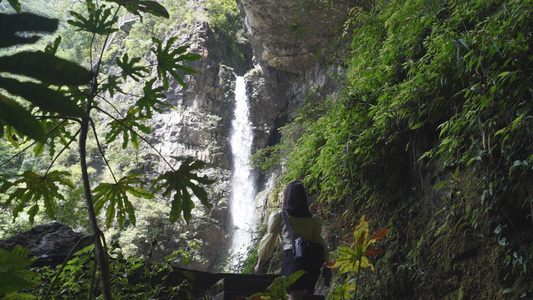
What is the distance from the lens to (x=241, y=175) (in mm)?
15250

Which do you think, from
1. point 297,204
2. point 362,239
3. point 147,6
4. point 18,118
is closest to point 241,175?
point 297,204

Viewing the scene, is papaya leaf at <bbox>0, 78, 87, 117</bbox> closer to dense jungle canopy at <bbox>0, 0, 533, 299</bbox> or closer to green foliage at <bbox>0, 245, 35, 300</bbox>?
green foliage at <bbox>0, 245, 35, 300</bbox>

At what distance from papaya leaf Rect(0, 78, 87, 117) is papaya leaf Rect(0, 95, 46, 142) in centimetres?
4

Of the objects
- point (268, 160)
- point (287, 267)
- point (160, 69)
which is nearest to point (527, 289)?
point (287, 267)

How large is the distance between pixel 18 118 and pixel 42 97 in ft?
0.20

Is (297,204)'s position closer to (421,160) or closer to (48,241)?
(421,160)

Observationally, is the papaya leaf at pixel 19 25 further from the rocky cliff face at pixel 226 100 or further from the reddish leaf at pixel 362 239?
the rocky cliff face at pixel 226 100

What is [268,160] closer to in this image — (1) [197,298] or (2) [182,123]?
(1) [197,298]

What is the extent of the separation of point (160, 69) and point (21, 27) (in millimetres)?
1537

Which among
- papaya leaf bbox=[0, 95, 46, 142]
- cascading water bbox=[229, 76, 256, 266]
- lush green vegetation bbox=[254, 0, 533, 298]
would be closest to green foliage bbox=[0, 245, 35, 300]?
papaya leaf bbox=[0, 95, 46, 142]

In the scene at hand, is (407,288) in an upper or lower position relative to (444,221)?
lower

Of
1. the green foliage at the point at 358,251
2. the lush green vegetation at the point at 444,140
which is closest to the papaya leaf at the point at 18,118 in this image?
the green foliage at the point at 358,251

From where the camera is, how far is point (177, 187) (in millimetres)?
1686

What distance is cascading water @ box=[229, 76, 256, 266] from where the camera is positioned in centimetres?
1423
